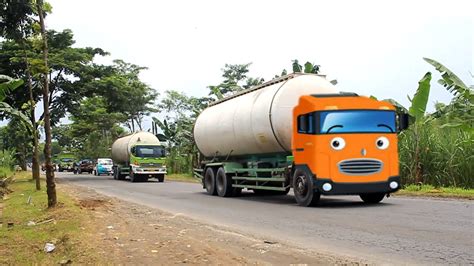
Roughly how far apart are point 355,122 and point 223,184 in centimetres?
707

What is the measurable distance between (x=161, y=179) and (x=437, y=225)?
2648 centimetres

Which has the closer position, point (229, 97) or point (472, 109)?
point (472, 109)

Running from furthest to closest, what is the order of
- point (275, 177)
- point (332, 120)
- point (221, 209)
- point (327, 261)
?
point (275, 177), point (221, 209), point (332, 120), point (327, 261)

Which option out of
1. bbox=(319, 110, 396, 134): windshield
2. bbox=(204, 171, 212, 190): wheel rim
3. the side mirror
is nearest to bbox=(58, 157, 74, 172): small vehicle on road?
bbox=(204, 171, 212, 190): wheel rim

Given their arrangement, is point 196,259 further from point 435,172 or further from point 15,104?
point 15,104

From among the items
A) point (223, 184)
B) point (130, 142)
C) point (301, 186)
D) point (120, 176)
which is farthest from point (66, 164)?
point (301, 186)

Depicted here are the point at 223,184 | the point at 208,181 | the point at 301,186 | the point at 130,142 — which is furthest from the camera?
the point at 130,142

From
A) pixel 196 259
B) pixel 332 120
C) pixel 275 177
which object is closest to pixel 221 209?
pixel 275 177

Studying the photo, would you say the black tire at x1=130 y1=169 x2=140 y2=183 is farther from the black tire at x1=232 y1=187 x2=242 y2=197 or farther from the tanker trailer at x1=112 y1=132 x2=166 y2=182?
the black tire at x1=232 y1=187 x2=242 y2=197

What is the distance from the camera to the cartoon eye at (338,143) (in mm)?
12570

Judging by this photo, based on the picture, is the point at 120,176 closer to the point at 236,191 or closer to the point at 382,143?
the point at 236,191

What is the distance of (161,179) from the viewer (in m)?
34.3

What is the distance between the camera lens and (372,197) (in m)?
13.8

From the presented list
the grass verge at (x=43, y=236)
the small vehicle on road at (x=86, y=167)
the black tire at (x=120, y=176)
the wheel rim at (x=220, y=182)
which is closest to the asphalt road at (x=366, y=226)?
the grass verge at (x=43, y=236)
